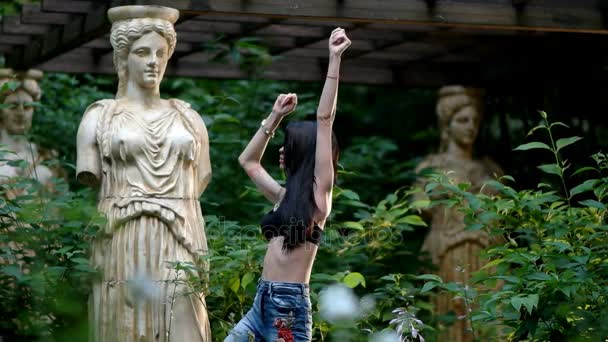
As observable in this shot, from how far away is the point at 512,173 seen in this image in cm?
1120

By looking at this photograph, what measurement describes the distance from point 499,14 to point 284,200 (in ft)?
11.4

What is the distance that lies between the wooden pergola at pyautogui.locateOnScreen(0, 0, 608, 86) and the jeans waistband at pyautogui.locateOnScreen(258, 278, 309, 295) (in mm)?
2844

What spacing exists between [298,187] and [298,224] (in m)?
0.17

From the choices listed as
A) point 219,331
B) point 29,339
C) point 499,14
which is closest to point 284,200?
point 219,331

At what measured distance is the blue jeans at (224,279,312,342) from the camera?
506 cm

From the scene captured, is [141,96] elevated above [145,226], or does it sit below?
above

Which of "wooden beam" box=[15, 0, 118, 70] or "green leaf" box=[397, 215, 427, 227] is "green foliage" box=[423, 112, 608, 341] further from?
"wooden beam" box=[15, 0, 118, 70]

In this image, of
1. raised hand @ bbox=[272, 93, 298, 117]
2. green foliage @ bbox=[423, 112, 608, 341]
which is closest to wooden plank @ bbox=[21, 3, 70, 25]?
green foliage @ bbox=[423, 112, 608, 341]

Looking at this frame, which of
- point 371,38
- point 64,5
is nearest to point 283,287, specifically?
point 64,5

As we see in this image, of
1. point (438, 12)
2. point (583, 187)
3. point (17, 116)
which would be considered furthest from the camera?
point (17, 116)

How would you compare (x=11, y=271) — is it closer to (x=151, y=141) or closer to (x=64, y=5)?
(x=151, y=141)

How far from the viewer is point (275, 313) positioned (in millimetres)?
5055

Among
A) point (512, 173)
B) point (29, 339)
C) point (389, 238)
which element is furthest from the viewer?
point (512, 173)

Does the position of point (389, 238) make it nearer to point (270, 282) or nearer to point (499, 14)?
point (499, 14)
